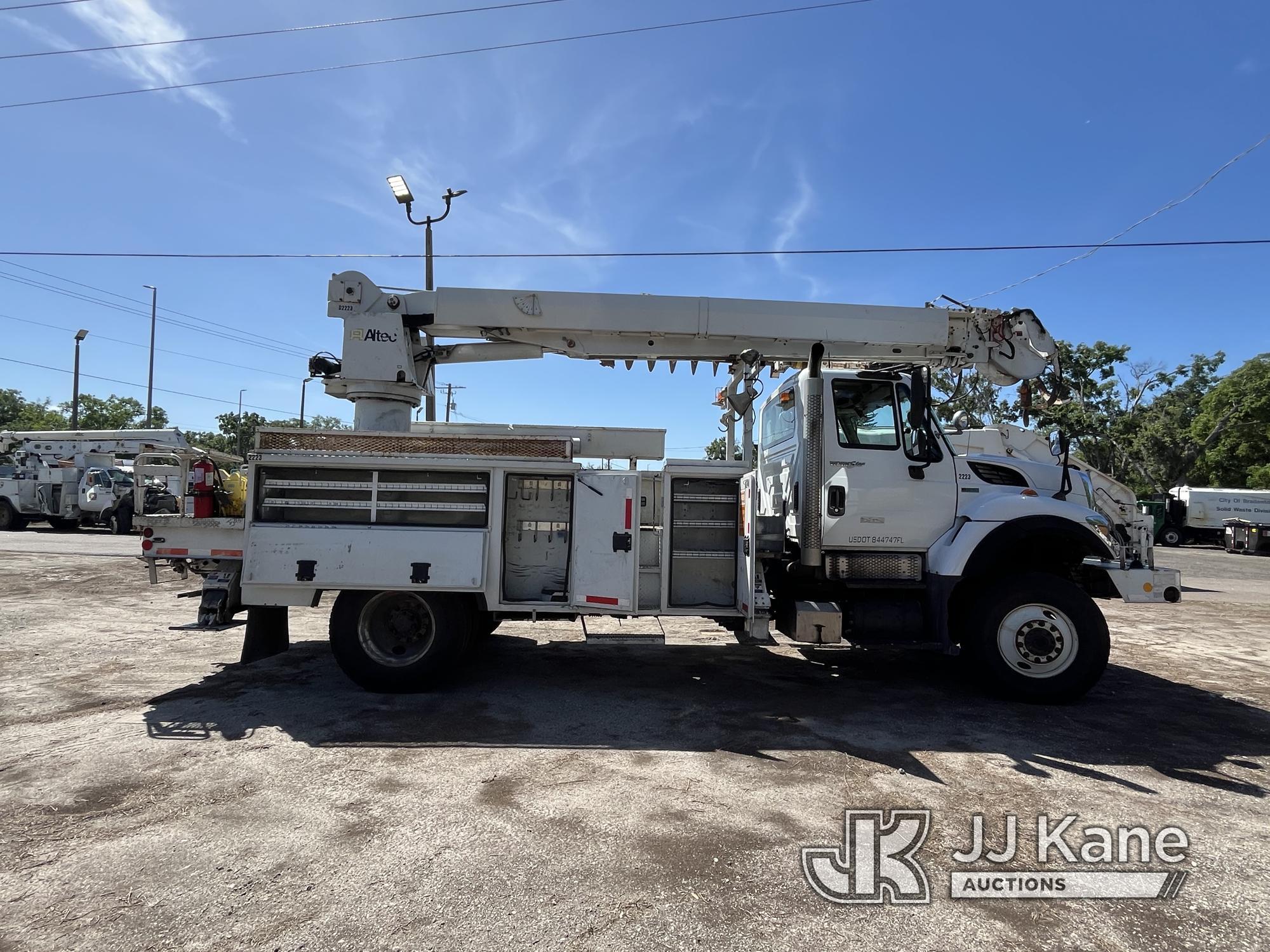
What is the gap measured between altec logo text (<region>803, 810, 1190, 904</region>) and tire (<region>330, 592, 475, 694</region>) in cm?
331

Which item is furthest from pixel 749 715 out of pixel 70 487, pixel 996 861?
pixel 70 487

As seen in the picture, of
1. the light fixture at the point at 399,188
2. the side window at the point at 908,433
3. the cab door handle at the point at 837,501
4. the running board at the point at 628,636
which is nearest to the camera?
the running board at the point at 628,636

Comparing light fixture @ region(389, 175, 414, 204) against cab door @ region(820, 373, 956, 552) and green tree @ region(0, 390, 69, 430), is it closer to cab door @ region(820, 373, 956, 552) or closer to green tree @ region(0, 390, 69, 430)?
cab door @ region(820, 373, 956, 552)

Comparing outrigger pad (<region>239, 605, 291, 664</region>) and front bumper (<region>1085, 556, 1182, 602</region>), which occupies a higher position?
front bumper (<region>1085, 556, 1182, 602</region>)

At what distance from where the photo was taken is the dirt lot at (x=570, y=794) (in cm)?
265

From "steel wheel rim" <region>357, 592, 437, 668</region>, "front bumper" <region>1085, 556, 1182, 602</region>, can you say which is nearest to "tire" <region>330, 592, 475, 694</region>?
"steel wheel rim" <region>357, 592, 437, 668</region>

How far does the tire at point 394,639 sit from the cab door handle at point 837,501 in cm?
313

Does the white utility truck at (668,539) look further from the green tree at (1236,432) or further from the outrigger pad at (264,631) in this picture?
the green tree at (1236,432)

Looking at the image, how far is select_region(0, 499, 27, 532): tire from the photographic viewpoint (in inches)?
896

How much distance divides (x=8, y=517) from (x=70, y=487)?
2227 millimetres

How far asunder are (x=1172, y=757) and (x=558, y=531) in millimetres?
4684

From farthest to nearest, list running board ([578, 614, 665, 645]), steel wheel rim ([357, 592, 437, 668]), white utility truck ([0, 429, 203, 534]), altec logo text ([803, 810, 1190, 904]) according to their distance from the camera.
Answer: white utility truck ([0, 429, 203, 534]) < steel wheel rim ([357, 592, 437, 668]) < running board ([578, 614, 665, 645]) < altec logo text ([803, 810, 1190, 904])

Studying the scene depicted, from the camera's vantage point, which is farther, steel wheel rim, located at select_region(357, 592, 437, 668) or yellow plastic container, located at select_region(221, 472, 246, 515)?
yellow plastic container, located at select_region(221, 472, 246, 515)

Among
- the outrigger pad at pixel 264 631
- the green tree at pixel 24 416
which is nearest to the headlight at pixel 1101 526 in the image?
the outrigger pad at pixel 264 631
